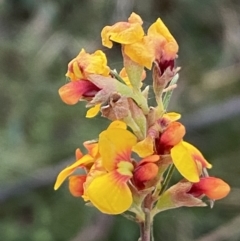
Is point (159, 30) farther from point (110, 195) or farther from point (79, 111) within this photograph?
point (79, 111)

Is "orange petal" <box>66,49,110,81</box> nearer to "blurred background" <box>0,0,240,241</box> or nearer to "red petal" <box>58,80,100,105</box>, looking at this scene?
"red petal" <box>58,80,100,105</box>

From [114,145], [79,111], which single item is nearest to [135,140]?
[114,145]

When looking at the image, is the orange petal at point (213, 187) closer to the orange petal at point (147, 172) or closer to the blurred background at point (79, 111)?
the orange petal at point (147, 172)

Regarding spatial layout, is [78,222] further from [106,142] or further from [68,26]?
[106,142]

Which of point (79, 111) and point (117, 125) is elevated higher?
point (117, 125)

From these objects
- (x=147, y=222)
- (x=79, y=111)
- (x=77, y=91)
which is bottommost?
(x=79, y=111)

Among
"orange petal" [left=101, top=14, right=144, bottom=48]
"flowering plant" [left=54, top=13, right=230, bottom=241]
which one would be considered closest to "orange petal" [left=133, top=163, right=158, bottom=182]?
"flowering plant" [left=54, top=13, right=230, bottom=241]

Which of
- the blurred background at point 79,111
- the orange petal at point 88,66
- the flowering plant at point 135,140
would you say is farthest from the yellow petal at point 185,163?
the blurred background at point 79,111
